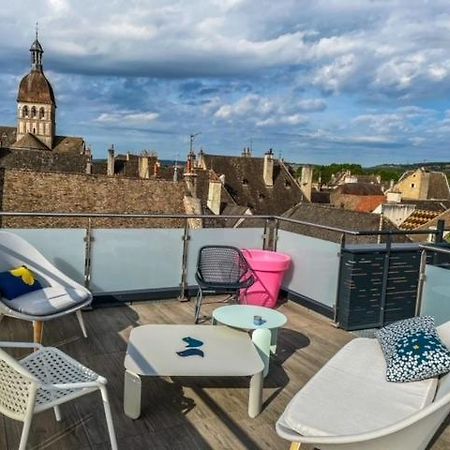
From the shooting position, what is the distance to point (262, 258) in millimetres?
5492

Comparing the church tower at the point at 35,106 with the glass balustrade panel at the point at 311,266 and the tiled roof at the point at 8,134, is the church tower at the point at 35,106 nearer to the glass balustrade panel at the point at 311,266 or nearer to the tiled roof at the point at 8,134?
the tiled roof at the point at 8,134

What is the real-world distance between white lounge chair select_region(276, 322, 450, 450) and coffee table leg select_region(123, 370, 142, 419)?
3.17 ft

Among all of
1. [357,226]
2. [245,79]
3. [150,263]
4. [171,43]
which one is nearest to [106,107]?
[245,79]

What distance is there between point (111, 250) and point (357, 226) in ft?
57.1

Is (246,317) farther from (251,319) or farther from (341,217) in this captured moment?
(341,217)

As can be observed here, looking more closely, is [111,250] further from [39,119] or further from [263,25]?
[39,119]

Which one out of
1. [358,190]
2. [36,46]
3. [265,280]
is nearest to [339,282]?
[265,280]

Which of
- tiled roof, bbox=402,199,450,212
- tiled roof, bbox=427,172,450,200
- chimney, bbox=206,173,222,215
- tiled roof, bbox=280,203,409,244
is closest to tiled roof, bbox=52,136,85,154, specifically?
chimney, bbox=206,173,222,215

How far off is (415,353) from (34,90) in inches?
2466

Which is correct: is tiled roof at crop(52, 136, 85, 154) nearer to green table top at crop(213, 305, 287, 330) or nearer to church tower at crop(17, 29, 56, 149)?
church tower at crop(17, 29, 56, 149)

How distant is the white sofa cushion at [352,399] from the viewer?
2.10 meters

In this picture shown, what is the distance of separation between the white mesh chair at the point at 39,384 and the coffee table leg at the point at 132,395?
0.45m

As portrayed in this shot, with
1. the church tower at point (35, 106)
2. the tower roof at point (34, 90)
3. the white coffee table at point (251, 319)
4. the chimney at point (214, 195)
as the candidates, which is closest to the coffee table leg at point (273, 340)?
the white coffee table at point (251, 319)

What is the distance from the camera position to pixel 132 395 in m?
2.74
